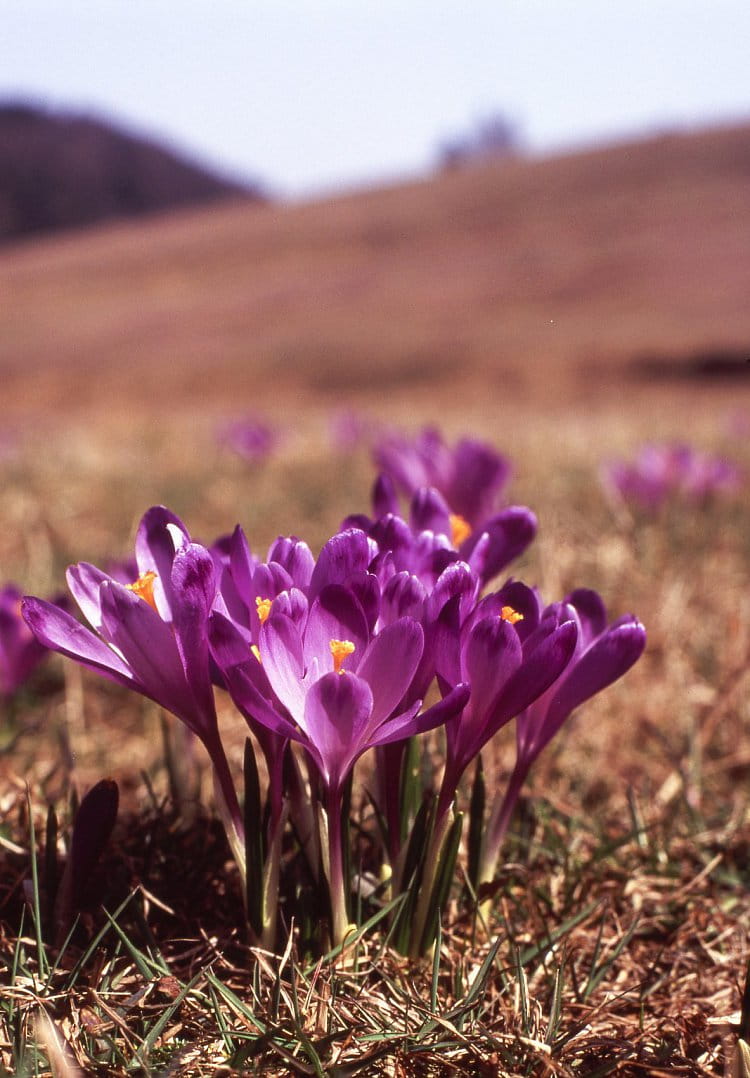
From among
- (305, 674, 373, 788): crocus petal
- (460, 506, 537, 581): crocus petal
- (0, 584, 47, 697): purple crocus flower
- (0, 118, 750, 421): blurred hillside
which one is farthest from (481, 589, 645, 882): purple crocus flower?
(0, 118, 750, 421): blurred hillside

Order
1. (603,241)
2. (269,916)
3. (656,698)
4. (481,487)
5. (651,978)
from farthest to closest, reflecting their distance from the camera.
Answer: (603,241) < (656,698) < (481,487) < (651,978) < (269,916)

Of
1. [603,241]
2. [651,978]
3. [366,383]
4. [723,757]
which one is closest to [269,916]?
[651,978]

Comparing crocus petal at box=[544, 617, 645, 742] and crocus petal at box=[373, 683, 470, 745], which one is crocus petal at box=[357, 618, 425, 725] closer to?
crocus petal at box=[373, 683, 470, 745]

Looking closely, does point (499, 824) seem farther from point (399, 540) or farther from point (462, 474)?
point (462, 474)

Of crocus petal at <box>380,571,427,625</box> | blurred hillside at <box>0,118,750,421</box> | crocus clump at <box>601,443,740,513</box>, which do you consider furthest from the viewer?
blurred hillside at <box>0,118,750,421</box>

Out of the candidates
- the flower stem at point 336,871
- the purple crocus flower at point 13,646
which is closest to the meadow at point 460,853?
the flower stem at point 336,871

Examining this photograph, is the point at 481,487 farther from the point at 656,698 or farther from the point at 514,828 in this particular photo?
the point at 656,698

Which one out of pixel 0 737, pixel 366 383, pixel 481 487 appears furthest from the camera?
pixel 366 383
